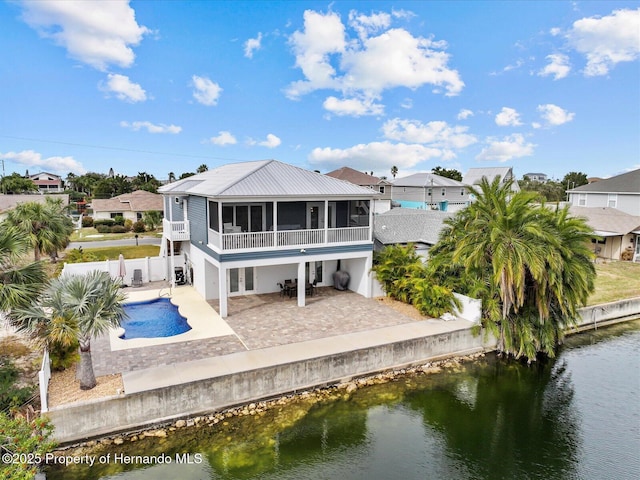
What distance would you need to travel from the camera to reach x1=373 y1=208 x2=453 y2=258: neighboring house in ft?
72.8

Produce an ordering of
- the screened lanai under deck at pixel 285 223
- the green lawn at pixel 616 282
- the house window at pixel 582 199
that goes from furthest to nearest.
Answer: the house window at pixel 582 199 < the green lawn at pixel 616 282 < the screened lanai under deck at pixel 285 223

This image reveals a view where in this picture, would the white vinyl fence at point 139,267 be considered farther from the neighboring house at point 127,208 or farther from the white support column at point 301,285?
the neighboring house at point 127,208

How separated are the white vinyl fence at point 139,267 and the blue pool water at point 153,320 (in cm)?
359

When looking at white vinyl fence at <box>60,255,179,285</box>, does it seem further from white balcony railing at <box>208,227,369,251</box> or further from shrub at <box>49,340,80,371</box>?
shrub at <box>49,340,80,371</box>

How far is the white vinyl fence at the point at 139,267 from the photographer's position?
21.7m

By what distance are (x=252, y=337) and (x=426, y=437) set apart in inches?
262

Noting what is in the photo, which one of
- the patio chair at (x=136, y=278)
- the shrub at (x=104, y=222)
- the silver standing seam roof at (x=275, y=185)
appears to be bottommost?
the patio chair at (x=136, y=278)

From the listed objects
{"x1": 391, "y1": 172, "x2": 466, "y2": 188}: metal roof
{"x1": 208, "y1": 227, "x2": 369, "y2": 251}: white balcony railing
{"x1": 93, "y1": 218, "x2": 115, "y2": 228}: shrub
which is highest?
{"x1": 391, "y1": 172, "x2": 466, "y2": 188}: metal roof

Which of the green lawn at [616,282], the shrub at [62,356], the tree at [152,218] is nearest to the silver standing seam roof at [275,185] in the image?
the shrub at [62,356]

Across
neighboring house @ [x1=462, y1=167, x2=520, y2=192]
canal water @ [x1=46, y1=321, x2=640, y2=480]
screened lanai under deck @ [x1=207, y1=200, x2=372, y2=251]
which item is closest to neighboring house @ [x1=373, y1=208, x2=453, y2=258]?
screened lanai under deck @ [x1=207, y1=200, x2=372, y2=251]

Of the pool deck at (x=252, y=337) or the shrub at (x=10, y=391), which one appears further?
the pool deck at (x=252, y=337)

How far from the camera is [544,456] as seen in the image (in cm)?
1108

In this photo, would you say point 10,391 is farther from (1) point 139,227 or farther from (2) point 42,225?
(1) point 139,227

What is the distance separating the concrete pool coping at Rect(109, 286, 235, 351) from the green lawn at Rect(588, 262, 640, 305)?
18.2 metres
